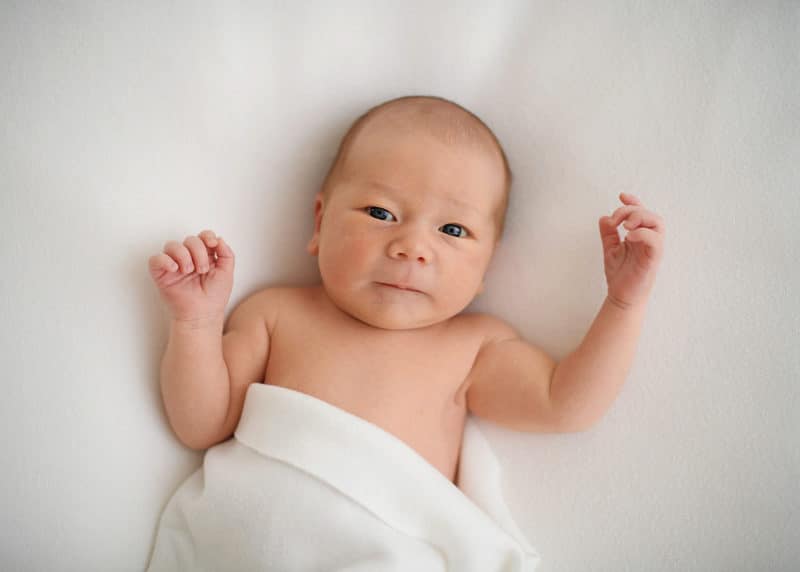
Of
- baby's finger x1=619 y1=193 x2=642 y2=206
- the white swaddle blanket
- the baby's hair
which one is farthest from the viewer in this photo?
the baby's hair

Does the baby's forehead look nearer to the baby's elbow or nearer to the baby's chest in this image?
the baby's chest

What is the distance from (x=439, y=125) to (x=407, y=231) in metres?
0.22

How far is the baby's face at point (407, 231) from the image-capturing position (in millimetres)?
1276

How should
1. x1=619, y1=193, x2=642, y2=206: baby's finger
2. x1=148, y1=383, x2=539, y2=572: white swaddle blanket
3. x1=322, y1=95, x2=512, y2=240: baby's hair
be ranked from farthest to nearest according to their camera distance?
1. x1=322, y1=95, x2=512, y2=240: baby's hair
2. x1=619, y1=193, x2=642, y2=206: baby's finger
3. x1=148, y1=383, x2=539, y2=572: white swaddle blanket

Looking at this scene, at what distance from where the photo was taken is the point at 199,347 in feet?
4.05

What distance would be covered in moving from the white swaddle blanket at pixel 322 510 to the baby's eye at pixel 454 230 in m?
0.37

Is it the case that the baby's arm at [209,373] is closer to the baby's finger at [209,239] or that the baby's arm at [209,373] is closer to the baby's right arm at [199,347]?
Answer: the baby's right arm at [199,347]

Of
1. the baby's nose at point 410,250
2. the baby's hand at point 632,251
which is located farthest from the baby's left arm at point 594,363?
the baby's nose at point 410,250

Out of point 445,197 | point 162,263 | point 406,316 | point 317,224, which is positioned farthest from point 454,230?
point 162,263

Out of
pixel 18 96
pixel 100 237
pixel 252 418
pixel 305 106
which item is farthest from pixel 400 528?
pixel 18 96

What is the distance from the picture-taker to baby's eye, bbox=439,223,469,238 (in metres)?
1.32

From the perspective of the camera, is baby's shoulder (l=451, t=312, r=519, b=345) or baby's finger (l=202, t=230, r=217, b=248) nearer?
baby's finger (l=202, t=230, r=217, b=248)

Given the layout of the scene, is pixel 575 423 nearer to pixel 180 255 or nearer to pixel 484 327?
pixel 484 327

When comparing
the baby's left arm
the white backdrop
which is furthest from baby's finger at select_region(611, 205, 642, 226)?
the white backdrop
